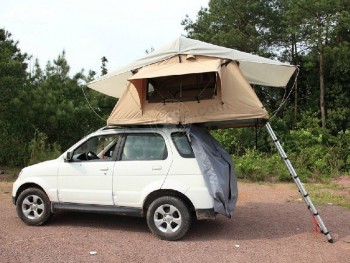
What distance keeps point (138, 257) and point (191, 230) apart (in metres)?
1.62

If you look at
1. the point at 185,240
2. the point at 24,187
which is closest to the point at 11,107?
the point at 24,187

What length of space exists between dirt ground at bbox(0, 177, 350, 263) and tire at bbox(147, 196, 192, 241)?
14 centimetres

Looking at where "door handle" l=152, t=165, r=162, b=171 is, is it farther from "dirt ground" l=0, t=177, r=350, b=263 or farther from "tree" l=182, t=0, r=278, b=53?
"tree" l=182, t=0, r=278, b=53

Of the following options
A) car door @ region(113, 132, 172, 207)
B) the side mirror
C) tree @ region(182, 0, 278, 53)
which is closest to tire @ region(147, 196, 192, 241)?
car door @ region(113, 132, 172, 207)

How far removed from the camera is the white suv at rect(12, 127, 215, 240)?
640 cm

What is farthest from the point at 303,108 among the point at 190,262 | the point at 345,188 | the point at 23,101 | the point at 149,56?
the point at 190,262

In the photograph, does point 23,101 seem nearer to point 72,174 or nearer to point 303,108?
point 72,174

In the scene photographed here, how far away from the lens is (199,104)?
6.79 m

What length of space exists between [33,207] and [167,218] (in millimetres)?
2390

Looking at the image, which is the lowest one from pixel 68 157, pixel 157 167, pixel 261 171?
pixel 261 171

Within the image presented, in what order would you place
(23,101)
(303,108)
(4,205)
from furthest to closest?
1. (303,108)
2. (23,101)
3. (4,205)

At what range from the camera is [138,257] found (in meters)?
5.66

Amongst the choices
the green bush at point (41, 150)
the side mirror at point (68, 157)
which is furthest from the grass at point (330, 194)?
the green bush at point (41, 150)

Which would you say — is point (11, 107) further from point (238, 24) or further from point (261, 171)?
point (238, 24)
